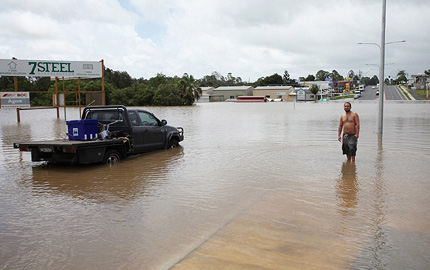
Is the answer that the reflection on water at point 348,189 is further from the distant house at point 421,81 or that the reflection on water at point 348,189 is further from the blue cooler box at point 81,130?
the distant house at point 421,81

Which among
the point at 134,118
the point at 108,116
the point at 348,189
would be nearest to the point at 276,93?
the point at 134,118

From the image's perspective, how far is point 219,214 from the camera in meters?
6.01

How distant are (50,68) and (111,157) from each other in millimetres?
20925

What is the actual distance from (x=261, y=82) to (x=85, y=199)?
170 meters

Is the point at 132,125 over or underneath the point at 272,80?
underneath

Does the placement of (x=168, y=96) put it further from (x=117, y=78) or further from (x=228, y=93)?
(x=228, y=93)

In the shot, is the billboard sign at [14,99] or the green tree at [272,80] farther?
the green tree at [272,80]

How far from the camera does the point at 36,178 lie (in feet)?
29.4

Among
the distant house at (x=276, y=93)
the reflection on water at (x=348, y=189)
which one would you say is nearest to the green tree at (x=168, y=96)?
the distant house at (x=276, y=93)

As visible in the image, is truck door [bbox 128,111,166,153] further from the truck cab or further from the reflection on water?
the reflection on water

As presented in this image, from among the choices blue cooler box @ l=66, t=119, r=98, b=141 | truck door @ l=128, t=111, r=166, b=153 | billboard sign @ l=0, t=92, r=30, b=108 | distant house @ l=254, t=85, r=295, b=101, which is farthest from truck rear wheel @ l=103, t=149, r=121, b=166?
distant house @ l=254, t=85, r=295, b=101

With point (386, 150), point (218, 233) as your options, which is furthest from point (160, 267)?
point (386, 150)

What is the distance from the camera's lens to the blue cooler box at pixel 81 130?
385 inches

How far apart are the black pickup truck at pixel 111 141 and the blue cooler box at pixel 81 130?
6.3 inches
